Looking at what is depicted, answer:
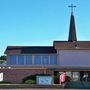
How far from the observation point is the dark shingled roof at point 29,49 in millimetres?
60781

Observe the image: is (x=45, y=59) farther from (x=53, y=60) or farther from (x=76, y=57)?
(x=76, y=57)

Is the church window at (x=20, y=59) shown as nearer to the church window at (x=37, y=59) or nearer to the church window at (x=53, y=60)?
the church window at (x=37, y=59)

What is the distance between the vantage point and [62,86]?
1598 inches

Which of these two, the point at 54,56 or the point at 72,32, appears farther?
the point at 72,32

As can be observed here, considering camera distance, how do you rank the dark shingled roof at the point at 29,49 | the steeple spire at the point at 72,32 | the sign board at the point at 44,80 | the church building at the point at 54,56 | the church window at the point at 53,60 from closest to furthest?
1. the sign board at the point at 44,80
2. the church building at the point at 54,56
3. the church window at the point at 53,60
4. the dark shingled roof at the point at 29,49
5. the steeple spire at the point at 72,32

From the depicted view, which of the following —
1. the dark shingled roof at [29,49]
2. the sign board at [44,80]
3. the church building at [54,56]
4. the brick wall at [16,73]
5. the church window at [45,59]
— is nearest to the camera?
the sign board at [44,80]

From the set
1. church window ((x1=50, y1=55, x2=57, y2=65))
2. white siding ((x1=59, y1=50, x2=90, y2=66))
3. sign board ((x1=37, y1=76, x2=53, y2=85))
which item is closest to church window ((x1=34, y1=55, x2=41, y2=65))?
church window ((x1=50, y1=55, x2=57, y2=65))

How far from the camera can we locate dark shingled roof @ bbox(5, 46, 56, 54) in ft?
199

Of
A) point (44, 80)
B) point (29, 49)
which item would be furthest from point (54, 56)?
point (44, 80)

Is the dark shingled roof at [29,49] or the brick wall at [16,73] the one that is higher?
the dark shingled roof at [29,49]

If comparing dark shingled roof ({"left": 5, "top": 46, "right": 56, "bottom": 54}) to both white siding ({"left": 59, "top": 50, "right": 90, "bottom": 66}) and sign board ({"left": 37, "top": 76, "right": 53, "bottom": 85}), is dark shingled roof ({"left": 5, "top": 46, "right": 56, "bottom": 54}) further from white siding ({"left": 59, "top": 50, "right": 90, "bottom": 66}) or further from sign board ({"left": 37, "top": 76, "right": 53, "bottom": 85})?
sign board ({"left": 37, "top": 76, "right": 53, "bottom": 85})

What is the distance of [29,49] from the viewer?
204 ft

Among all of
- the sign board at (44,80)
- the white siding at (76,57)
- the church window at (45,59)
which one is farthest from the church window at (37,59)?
the sign board at (44,80)

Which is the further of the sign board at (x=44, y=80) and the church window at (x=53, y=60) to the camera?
the church window at (x=53, y=60)
